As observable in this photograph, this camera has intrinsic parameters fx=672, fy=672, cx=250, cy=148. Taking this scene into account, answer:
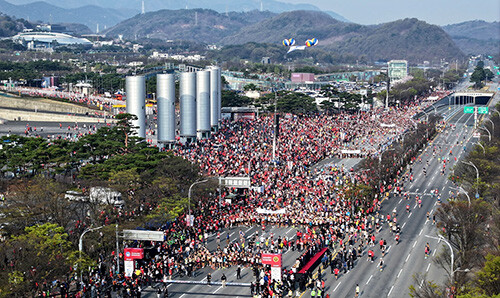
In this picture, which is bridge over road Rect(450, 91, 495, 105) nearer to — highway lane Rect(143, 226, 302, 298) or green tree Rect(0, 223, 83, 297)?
highway lane Rect(143, 226, 302, 298)

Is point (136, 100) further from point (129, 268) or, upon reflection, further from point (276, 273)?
point (276, 273)

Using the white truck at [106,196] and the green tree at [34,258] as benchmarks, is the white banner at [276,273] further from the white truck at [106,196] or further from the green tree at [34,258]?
the white truck at [106,196]

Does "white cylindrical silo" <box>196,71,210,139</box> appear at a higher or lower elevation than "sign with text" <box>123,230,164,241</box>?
higher

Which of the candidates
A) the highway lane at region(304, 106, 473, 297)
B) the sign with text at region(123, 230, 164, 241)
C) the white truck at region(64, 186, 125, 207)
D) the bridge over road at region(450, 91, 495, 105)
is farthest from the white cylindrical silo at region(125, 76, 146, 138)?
the bridge over road at region(450, 91, 495, 105)

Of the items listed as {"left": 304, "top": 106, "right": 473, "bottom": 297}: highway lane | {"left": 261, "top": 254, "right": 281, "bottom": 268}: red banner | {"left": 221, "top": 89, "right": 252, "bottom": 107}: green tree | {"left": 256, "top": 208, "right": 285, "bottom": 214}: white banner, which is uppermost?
{"left": 221, "top": 89, "right": 252, "bottom": 107}: green tree

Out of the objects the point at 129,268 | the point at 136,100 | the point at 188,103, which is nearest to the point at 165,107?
the point at 136,100

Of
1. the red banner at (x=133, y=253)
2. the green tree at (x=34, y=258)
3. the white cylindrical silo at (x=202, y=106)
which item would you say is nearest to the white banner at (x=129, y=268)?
the red banner at (x=133, y=253)

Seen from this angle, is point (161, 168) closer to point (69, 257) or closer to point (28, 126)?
point (69, 257)
